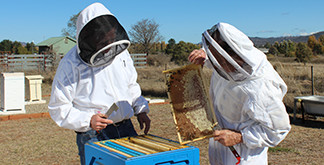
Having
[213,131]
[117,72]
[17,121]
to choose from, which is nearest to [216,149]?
[213,131]

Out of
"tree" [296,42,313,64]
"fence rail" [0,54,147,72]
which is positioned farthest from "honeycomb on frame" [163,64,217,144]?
"tree" [296,42,313,64]

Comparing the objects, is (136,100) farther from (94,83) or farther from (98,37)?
(98,37)

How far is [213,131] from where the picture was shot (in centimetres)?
192

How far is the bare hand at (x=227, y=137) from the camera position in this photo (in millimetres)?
1848

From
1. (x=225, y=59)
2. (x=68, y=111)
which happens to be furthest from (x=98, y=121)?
(x=225, y=59)

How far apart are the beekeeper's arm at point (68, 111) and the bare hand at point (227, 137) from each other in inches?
26.0

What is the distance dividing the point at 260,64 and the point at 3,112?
8.19 m

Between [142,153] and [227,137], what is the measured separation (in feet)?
1.58

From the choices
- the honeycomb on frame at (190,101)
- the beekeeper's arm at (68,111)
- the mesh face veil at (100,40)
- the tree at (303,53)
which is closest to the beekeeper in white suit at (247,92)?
the honeycomb on frame at (190,101)

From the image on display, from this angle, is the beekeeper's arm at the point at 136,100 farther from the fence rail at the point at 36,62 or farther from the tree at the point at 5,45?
the tree at the point at 5,45

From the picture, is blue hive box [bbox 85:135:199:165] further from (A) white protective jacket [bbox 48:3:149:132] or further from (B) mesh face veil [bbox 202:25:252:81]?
(B) mesh face veil [bbox 202:25:252:81]

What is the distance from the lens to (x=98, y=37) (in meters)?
2.10

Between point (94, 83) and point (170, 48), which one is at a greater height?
point (170, 48)

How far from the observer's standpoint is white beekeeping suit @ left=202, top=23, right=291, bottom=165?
1774 mm
